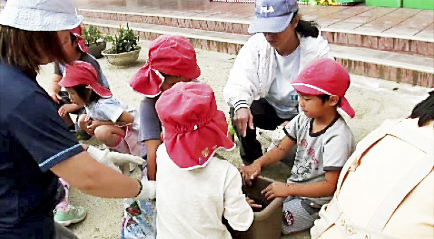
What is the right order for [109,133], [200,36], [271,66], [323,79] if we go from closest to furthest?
[323,79] → [271,66] → [109,133] → [200,36]

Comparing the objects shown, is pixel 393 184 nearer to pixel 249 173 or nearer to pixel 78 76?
pixel 249 173

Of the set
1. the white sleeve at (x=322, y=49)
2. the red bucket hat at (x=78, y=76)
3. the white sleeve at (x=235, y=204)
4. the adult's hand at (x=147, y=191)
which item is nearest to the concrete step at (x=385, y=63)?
the white sleeve at (x=322, y=49)

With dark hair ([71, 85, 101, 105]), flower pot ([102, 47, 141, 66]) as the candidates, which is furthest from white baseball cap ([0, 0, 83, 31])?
flower pot ([102, 47, 141, 66])

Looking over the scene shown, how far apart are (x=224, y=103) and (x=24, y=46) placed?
262 cm

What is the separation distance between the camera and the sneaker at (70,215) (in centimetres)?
241

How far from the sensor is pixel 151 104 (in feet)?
7.04

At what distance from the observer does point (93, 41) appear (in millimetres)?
5547

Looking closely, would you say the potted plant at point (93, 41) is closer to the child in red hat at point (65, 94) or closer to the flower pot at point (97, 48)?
the flower pot at point (97, 48)

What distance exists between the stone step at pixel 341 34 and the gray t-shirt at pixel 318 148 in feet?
7.13

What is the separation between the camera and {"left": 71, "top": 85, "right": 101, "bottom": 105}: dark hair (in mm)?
2672

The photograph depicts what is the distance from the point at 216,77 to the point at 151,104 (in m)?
2.38

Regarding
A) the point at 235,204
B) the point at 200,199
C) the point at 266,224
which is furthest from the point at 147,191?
the point at 266,224

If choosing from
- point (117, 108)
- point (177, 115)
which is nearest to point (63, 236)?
point (177, 115)

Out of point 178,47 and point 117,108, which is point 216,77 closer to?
point 117,108
